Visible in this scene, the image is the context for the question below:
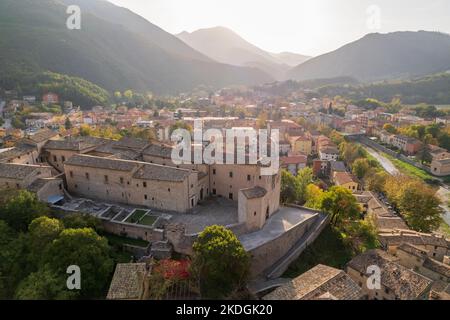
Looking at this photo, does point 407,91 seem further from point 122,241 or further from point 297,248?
point 122,241

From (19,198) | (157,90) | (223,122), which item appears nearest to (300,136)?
(223,122)

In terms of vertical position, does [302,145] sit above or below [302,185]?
above

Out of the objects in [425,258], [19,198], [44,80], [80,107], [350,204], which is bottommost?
[425,258]

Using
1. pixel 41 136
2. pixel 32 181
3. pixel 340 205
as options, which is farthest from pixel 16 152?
pixel 340 205

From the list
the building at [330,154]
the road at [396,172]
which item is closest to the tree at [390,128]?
the road at [396,172]

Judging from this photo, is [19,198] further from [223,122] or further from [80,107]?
[80,107]

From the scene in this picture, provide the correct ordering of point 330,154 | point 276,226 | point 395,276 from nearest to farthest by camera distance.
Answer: point 395,276 → point 276,226 → point 330,154
